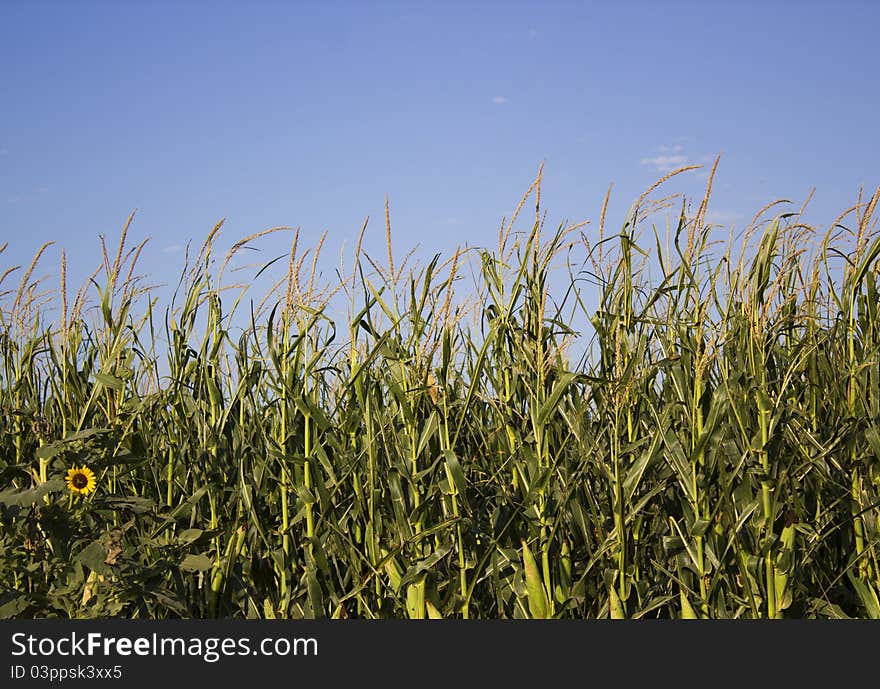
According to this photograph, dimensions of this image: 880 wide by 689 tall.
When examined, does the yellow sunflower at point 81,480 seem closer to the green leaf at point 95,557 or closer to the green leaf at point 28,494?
the green leaf at point 28,494

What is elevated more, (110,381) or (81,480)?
(110,381)

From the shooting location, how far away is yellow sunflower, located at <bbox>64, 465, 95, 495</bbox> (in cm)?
305

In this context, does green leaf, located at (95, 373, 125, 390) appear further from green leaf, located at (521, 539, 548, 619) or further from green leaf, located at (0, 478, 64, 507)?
green leaf, located at (521, 539, 548, 619)

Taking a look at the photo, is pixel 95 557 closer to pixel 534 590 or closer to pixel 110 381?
pixel 110 381

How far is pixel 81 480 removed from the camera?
3.07 m

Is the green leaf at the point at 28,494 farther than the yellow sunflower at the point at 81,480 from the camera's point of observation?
No

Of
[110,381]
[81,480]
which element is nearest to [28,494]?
[81,480]

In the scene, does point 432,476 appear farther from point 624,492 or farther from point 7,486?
point 7,486

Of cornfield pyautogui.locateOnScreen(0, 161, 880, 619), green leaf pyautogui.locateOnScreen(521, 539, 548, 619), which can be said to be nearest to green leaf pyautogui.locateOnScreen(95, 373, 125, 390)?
cornfield pyautogui.locateOnScreen(0, 161, 880, 619)

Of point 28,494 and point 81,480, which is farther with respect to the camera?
point 81,480

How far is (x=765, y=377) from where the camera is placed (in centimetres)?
306

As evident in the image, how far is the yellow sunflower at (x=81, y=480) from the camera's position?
305 centimetres

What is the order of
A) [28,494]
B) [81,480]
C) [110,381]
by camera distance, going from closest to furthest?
[28,494], [81,480], [110,381]

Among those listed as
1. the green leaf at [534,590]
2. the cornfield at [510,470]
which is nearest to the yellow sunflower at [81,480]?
the cornfield at [510,470]
